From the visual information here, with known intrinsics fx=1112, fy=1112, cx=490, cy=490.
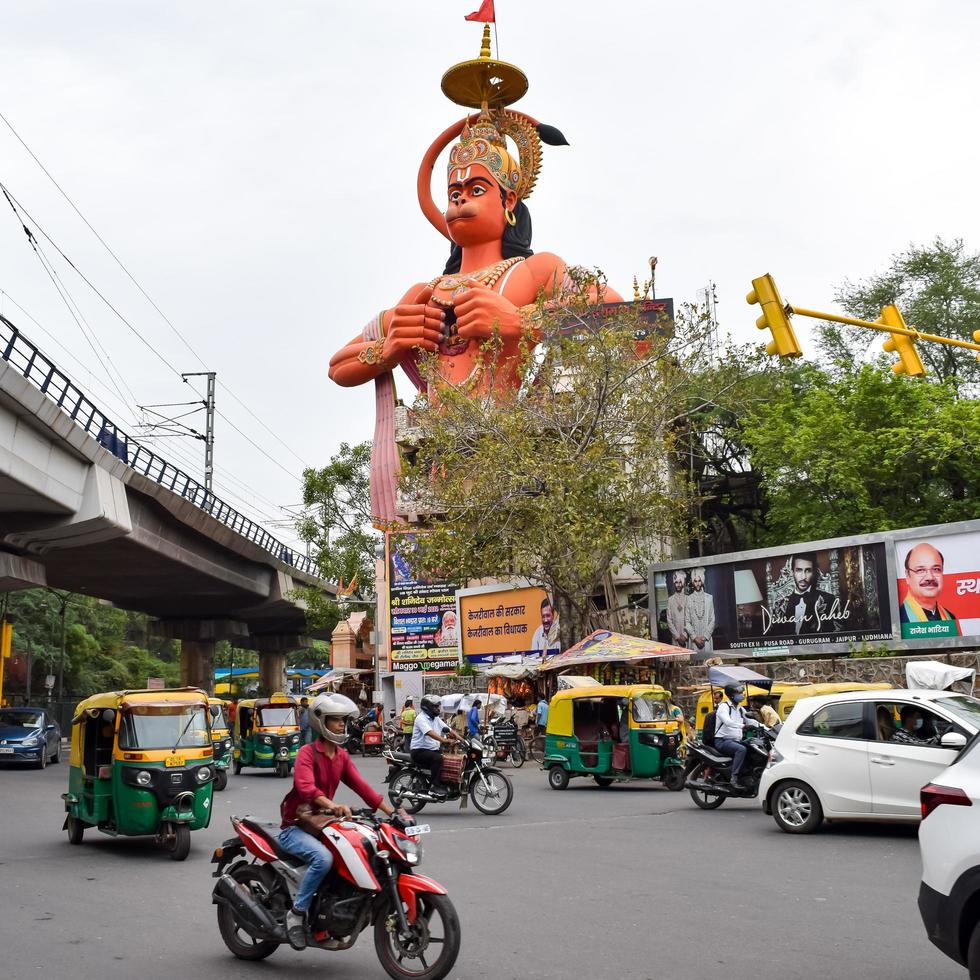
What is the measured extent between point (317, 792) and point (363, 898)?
2.14ft

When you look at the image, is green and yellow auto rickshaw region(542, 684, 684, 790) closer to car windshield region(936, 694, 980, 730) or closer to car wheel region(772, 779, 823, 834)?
car wheel region(772, 779, 823, 834)

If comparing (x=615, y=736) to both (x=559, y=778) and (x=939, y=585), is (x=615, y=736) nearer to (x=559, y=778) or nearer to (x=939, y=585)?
(x=559, y=778)

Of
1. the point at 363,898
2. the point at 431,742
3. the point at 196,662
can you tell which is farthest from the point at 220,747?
the point at 196,662

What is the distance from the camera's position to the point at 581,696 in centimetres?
1911

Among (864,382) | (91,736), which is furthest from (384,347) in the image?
(91,736)

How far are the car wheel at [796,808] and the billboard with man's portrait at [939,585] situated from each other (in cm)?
1201

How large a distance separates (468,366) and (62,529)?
1595cm

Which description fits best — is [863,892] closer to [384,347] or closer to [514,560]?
[514,560]

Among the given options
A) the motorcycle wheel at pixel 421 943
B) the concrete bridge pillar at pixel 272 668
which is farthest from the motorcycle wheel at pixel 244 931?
the concrete bridge pillar at pixel 272 668

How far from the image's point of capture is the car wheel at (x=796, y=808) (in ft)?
39.2

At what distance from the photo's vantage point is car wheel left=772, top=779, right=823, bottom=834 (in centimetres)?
1194

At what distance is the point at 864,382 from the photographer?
33969 mm

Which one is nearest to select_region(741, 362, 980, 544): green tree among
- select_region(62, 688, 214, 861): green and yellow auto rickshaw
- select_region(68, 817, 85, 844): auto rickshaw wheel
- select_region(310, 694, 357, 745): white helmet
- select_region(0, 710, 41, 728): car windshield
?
select_region(0, 710, 41, 728): car windshield

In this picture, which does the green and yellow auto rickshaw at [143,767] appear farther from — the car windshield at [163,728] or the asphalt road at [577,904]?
the asphalt road at [577,904]
